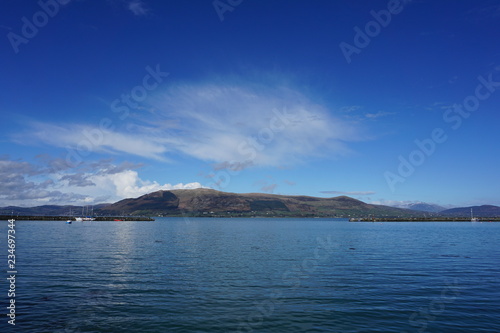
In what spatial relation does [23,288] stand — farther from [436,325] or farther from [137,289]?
[436,325]

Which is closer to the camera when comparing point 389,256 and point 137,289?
point 137,289

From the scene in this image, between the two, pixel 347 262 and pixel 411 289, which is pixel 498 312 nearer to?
pixel 411 289

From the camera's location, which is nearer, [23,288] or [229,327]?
[229,327]

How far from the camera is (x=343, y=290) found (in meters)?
35.3

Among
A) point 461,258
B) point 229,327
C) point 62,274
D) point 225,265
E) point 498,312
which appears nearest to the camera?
point 229,327

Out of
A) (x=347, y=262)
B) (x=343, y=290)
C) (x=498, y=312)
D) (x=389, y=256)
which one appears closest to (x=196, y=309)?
(x=343, y=290)

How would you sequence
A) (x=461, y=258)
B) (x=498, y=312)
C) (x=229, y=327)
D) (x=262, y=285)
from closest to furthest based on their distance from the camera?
(x=229, y=327) < (x=498, y=312) < (x=262, y=285) < (x=461, y=258)

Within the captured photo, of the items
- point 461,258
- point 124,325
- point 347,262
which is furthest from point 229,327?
point 461,258

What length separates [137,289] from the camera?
35781mm

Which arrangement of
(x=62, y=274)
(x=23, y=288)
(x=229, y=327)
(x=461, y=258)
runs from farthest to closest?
(x=461, y=258)
(x=62, y=274)
(x=23, y=288)
(x=229, y=327)

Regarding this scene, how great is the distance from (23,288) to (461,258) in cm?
6957

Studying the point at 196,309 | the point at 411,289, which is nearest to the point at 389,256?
the point at 411,289

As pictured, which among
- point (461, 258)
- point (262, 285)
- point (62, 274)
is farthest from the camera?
point (461, 258)

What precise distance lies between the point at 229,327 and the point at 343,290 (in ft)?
53.7
